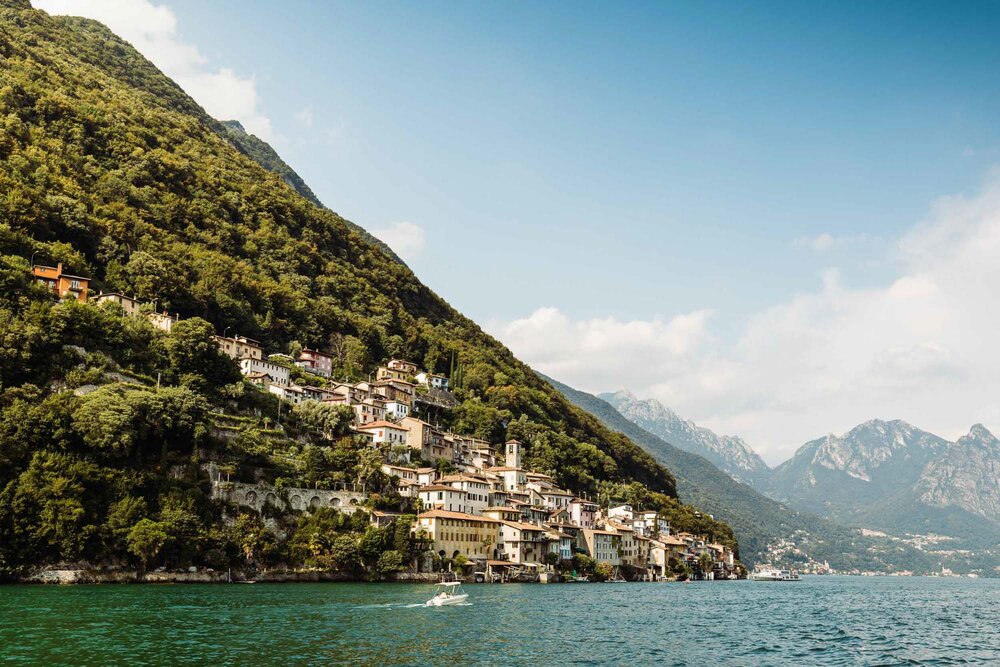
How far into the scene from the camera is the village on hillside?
284 ft

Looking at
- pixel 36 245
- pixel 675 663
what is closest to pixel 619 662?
pixel 675 663

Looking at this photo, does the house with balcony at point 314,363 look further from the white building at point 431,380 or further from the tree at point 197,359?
the tree at point 197,359

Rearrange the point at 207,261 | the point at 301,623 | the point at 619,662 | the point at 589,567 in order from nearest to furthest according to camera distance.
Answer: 1. the point at 619,662
2. the point at 301,623
3. the point at 589,567
4. the point at 207,261

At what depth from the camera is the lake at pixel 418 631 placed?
33.9 meters

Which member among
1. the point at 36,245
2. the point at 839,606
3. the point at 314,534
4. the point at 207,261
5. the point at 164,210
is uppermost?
the point at 164,210

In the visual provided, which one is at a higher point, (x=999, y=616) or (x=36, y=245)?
(x=36, y=245)

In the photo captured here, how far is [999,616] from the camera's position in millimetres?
69125

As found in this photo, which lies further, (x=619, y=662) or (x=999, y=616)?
(x=999, y=616)

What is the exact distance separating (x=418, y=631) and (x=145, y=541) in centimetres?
2956

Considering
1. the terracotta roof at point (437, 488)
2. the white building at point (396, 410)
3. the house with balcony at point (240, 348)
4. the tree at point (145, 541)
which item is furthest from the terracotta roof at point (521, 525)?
the tree at point (145, 541)

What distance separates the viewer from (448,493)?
94.6 meters

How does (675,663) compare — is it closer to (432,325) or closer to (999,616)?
(999,616)

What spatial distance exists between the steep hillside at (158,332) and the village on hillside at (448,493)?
3677mm

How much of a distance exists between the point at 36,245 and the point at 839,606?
92.8m
